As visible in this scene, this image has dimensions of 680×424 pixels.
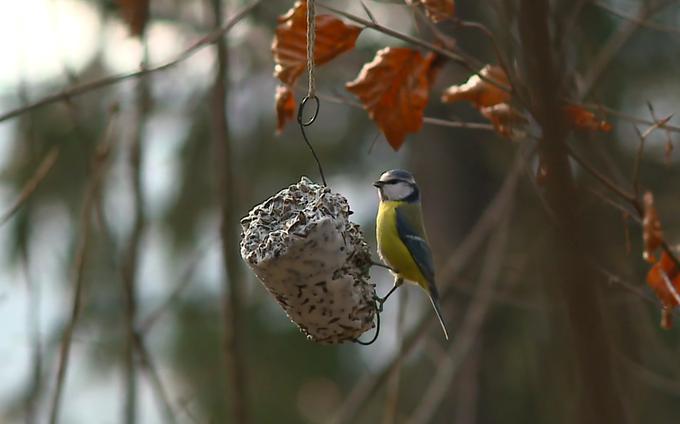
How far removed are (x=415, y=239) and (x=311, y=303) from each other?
0.69 metres

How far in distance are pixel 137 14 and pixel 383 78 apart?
735mm

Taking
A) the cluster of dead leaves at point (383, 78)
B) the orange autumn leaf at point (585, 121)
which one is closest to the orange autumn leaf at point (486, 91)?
the cluster of dead leaves at point (383, 78)

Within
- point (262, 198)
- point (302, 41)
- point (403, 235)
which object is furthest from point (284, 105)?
point (262, 198)

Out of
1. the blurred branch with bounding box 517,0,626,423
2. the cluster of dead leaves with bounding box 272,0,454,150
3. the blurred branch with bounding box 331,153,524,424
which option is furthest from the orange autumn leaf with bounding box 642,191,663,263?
the blurred branch with bounding box 331,153,524,424

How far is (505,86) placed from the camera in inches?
95.7

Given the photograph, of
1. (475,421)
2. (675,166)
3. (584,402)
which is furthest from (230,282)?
(675,166)

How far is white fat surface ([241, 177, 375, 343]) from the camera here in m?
2.06

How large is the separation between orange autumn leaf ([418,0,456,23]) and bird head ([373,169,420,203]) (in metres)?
0.57

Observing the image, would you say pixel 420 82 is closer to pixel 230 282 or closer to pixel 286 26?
pixel 286 26

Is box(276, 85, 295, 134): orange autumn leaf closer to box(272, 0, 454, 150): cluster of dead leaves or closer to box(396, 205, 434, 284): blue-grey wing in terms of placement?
box(272, 0, 454, 150): cluster of dead leaves

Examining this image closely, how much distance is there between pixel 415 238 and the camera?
276cm

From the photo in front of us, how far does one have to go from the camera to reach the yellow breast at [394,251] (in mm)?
2756

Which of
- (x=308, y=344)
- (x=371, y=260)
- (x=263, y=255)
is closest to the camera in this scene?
(x=263, y=255)

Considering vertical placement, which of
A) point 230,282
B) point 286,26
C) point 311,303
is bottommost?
point 311,303
